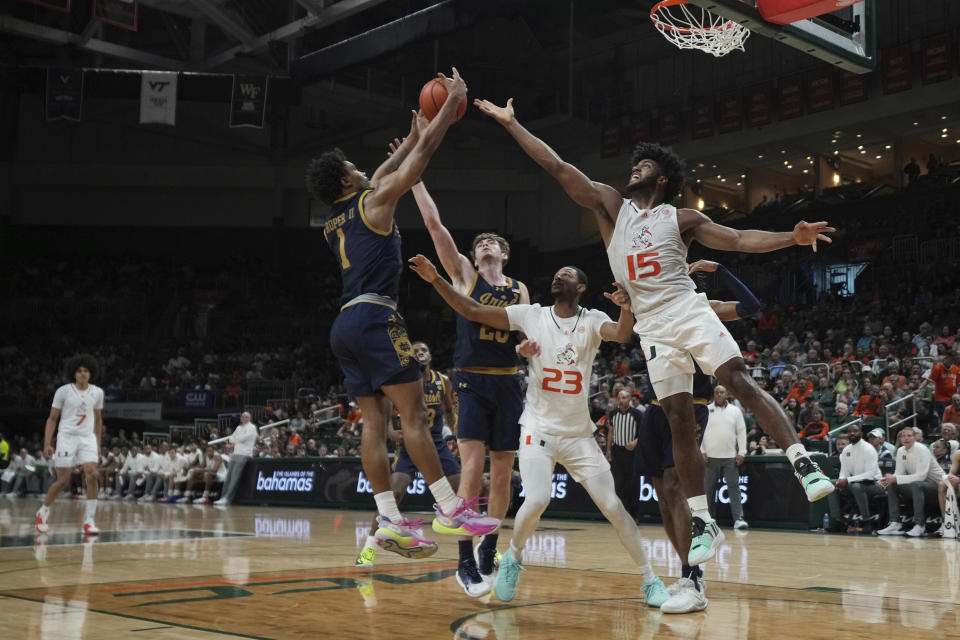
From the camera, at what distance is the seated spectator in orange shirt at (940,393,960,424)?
45.3 ft

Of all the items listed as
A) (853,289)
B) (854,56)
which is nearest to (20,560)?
(854,56)

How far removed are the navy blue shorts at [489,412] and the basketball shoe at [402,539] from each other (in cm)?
104

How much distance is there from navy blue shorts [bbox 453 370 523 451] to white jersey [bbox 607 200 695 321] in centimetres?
125

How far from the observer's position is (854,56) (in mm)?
8258

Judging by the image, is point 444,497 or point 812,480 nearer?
point 812,480

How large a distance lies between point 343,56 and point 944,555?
22343 millimetres

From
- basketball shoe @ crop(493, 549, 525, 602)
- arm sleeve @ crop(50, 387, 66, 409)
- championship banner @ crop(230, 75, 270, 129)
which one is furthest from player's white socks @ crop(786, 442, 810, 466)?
championship banner @ crop(230, 75, 270, 129)

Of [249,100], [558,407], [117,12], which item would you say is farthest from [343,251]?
[249,100]

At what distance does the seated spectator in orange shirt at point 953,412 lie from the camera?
1382 centimetres

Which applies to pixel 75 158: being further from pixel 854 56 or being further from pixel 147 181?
pixel 854 56

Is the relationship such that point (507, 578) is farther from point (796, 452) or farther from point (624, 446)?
point (624, 446)

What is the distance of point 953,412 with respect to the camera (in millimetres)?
13914

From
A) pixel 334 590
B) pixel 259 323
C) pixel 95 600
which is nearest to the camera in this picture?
pixel 95 600

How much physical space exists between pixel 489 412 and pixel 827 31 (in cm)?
459
